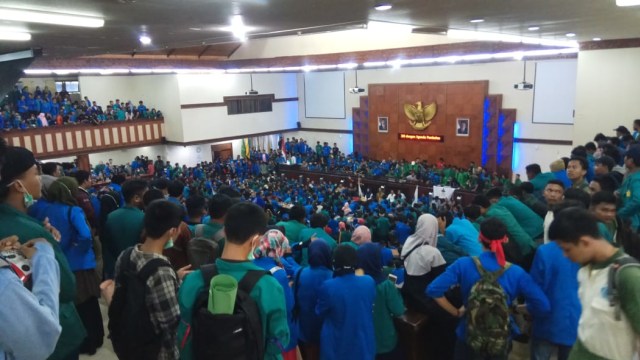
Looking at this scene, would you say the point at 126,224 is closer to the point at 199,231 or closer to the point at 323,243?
the point at 199,231

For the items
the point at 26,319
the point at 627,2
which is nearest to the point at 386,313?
the point at 26,319

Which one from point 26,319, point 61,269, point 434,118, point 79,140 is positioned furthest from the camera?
point 434,118

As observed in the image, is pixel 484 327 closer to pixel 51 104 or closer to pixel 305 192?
pixel 305 192

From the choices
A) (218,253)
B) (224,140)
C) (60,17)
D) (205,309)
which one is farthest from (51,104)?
(205,309)

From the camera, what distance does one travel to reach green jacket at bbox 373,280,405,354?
11.2 feet

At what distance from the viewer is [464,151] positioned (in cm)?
1842

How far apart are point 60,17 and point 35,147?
13.1m

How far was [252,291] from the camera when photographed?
209 centimetres

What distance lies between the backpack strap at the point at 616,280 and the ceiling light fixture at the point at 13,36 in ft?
20.7

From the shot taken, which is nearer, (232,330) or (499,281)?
(232,330)

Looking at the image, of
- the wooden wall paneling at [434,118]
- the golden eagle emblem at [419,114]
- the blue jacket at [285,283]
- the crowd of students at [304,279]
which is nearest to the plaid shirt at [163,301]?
the crowd of students at [304,279]

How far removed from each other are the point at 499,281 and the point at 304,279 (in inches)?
57.0

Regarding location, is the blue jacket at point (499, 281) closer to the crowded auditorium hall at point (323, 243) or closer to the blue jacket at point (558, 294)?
the crowded auditorium hall at point (323, 243)

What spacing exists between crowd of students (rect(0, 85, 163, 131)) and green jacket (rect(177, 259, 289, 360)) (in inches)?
636
